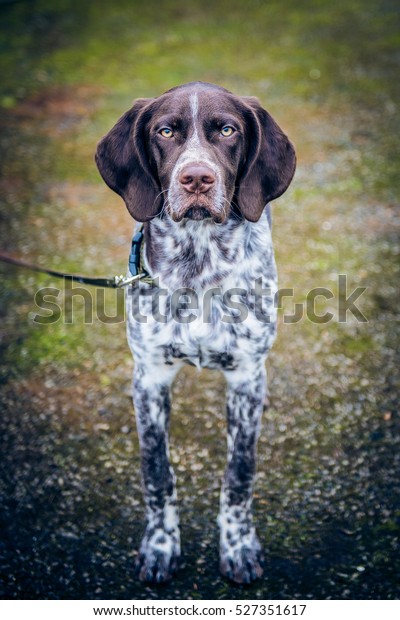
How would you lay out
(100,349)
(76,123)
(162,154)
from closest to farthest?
(162,154) < (100,349) < (76,123)

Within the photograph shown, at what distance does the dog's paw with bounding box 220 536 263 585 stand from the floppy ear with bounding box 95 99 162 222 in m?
1.46

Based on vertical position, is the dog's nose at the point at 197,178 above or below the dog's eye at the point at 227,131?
below

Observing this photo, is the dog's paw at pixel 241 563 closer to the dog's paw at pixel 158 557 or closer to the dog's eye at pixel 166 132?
the dog's paw at pixel 158 557

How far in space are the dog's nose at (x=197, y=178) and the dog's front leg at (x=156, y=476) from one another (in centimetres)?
84

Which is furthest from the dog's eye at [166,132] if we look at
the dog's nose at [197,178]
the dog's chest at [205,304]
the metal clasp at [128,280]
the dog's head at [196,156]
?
the metal clasp at [128,280]

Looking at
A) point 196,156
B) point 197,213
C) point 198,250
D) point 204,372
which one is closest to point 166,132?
point 196,156

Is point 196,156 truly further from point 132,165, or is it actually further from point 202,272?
point 202,272

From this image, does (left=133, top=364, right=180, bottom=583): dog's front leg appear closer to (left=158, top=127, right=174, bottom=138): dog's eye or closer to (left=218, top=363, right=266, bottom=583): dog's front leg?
(left=218, top=363, right=266, bottom=583): dog's front leg

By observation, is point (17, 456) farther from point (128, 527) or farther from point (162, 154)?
point (162, 154)

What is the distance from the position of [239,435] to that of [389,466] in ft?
3.00

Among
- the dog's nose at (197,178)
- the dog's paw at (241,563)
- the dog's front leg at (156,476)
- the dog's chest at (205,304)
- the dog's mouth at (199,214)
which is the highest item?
the dog's nose at (197,178)

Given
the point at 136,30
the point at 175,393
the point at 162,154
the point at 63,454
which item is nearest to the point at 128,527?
the point at 63,454

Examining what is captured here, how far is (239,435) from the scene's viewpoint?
293 cm

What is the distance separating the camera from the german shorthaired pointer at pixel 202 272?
255 centimetres
